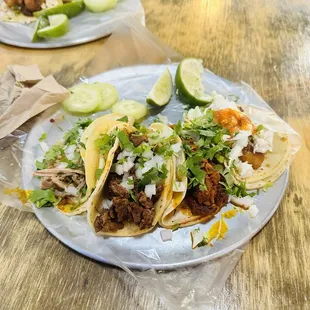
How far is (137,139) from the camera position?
4.95 ft

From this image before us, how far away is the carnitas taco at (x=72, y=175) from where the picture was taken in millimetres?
1501

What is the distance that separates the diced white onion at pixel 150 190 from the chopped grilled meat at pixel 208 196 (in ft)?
0.50

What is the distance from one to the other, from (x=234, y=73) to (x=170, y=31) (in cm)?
59

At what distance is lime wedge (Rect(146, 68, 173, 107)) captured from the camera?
76.3 inches

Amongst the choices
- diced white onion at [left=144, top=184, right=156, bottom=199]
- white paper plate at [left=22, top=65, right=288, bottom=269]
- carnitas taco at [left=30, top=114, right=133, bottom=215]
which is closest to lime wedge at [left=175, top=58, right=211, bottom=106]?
carnitas taco at [left=30, top=114, right=133, bottom=215]

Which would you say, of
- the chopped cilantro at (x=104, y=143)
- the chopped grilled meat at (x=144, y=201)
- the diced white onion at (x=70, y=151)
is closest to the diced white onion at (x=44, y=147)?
the diced white onion at (x=70, y=151)

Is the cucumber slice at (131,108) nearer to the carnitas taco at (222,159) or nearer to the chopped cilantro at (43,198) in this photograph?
the carnitas taco at (222,159)

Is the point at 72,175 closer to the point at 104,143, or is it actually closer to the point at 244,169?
the point at 104,143

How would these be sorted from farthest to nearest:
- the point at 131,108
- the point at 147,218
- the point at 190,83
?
the point at 190,83 < the point at 131,108 < the point at 147,218

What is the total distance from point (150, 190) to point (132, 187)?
0.21ft

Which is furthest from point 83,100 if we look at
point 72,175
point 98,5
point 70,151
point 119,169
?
point 98,5

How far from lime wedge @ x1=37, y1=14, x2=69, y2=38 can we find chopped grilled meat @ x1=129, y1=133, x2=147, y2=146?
124 cm

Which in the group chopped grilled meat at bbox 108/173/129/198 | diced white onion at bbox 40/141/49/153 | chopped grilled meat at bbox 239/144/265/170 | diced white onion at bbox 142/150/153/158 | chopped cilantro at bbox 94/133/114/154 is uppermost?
chopped cilantro at bbox 94/133/114/154

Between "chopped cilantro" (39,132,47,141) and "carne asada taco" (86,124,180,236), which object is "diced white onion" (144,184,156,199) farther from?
"chopped cilantro" (39,132,47,141)
